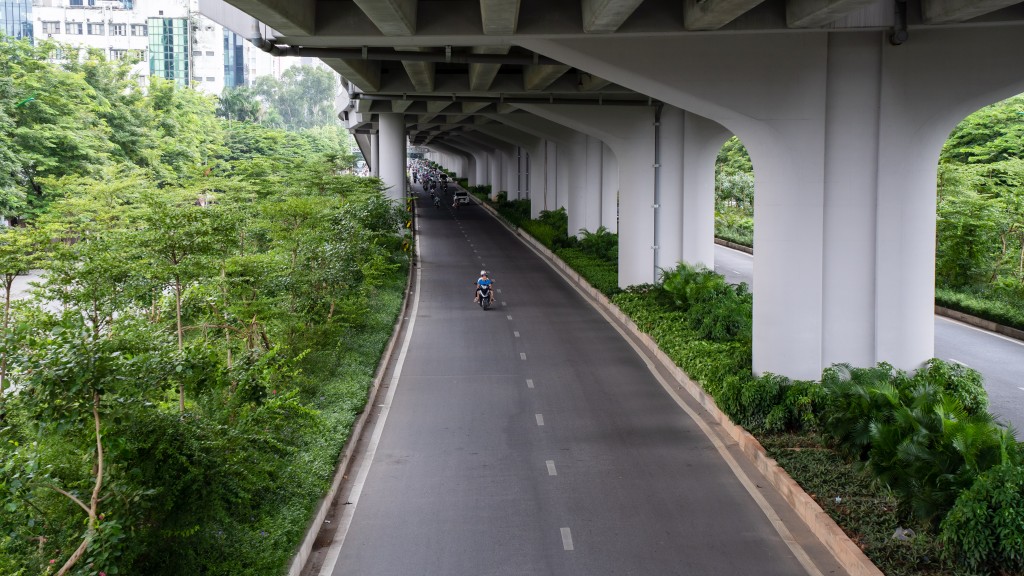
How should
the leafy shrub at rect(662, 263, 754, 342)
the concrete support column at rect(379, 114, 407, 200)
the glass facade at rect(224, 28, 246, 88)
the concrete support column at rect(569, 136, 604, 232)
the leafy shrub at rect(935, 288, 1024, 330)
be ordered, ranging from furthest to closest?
the glass facade at rect(224, 28, 246, 88) → the concrete support column at rect(379, 114, 407, 200) → the concrete support column at rect(569, 136, 604, 232) → the leafy shrub at rect(935, 288, 1024, 330) → the leafy shrub at rect(662, 263, 754, 342)

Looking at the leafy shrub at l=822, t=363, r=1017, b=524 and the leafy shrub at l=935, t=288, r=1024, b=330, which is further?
the leafy shrub at l=935, t=288, r=1024, b=330

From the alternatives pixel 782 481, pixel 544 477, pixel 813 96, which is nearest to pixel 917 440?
pixel 782 481

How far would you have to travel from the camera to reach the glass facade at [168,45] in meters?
138

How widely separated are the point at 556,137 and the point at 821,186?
3064cm

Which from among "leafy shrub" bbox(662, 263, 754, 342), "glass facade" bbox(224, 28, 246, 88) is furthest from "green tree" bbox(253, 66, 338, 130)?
"leafy shrub" bbox(662, 263, 754, 342)

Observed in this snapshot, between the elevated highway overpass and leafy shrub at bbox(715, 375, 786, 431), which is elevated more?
the elevated highway overpass

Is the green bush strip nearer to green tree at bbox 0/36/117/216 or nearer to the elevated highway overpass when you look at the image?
the elevated highway overpass

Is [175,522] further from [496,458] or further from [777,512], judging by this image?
[777,512]

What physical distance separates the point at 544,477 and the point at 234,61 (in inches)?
6986

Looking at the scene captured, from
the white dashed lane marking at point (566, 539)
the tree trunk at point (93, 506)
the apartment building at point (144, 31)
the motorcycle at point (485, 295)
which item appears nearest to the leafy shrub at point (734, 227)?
the motorcycle at point (485, 295)

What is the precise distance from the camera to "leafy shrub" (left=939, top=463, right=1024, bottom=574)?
932 cm

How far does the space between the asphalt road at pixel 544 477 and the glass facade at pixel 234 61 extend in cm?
16155

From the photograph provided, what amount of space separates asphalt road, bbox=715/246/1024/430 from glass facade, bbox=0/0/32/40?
6423 inches

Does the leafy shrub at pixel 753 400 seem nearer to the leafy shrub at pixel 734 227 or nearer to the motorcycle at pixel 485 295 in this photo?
Answer: the motorcycle at pixel 485 295
